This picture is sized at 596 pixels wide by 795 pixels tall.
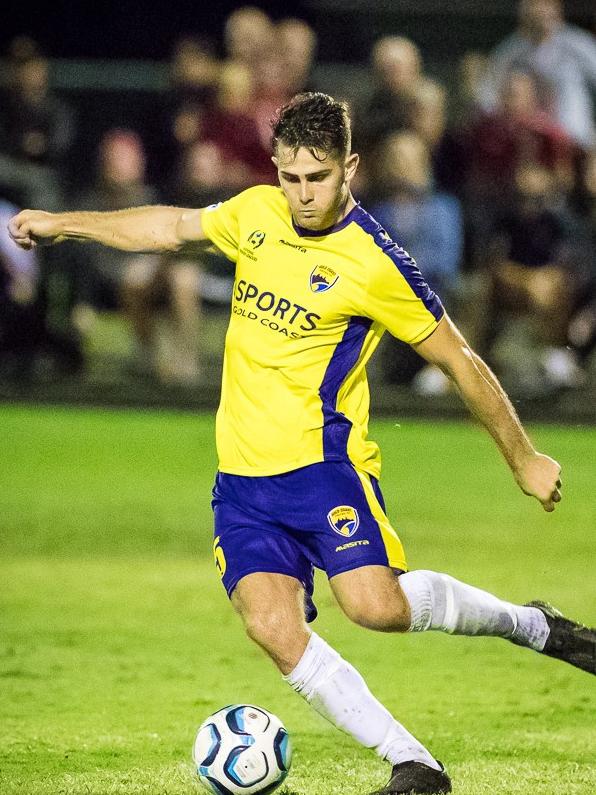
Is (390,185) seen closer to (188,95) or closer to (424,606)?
(188,95)

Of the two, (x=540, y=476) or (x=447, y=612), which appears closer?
(x=540, y=476)

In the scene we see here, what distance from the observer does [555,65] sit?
14.2m

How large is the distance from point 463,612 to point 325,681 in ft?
2.21

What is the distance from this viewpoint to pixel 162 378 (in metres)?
14.4

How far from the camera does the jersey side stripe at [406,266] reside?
509 centimetres

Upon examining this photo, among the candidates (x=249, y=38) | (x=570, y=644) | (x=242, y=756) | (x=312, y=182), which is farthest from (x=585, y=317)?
(x=242, y=756)

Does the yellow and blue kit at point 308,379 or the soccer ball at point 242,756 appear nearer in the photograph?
the soccer ball at point 242,756

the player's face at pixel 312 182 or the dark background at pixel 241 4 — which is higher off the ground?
the dark background at pixel 241 4

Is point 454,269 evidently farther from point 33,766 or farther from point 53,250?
point 33,766

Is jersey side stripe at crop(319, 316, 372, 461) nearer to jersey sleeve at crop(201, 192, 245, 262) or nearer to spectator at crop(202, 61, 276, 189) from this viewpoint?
jersey sleeve at crop(201, 192, 245, 262)

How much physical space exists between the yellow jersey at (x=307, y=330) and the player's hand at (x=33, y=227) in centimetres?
75

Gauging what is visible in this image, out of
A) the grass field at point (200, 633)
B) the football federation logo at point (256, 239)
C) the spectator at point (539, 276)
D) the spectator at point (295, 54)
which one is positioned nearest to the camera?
the football federation logo at point (256, 239)

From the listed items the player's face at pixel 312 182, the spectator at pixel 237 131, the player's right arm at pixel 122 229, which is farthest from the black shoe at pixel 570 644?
the spectator at pixel 237 131

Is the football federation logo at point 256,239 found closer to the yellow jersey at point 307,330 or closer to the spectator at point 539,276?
the yellow jersey at point 307,330
